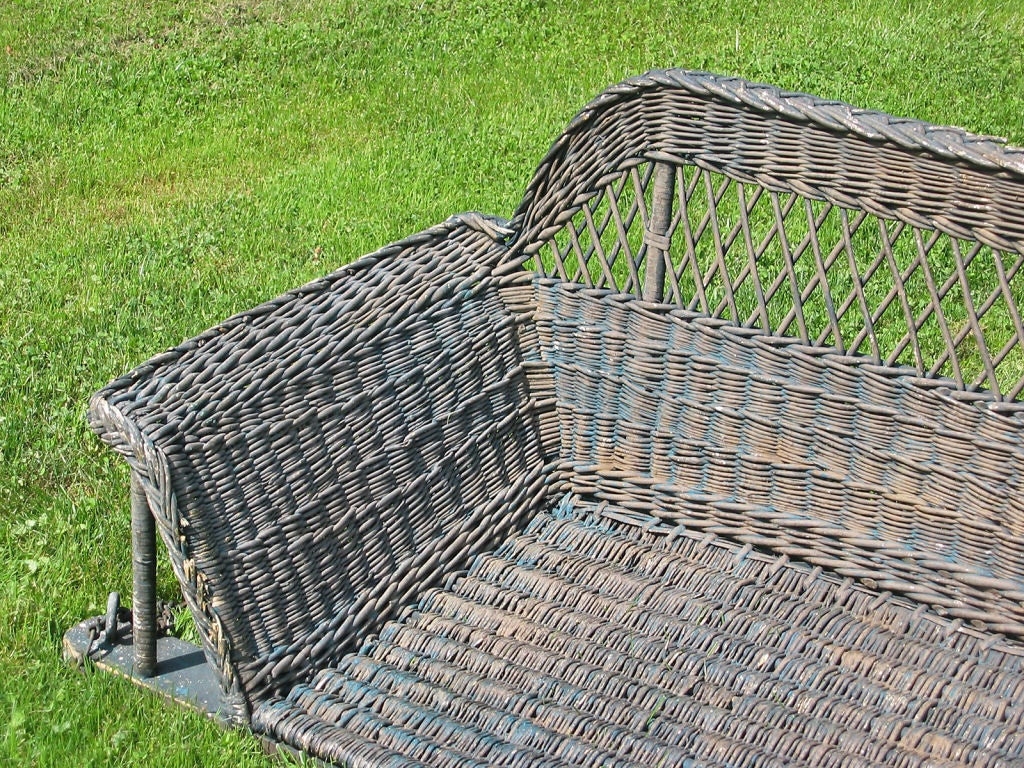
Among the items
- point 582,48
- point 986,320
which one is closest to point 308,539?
point 986,320

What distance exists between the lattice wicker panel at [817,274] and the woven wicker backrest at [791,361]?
0.5 inches

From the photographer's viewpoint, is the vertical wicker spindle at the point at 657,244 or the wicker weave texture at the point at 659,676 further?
the vertical wicker spindle at the point at 657,244

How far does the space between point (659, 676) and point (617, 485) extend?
67 cm

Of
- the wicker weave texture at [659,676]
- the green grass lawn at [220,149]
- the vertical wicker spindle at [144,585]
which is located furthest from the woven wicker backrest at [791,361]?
the green grass lawn at [220,149]

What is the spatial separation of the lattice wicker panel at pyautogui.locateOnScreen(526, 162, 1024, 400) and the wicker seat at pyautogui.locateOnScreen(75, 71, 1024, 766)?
22mm

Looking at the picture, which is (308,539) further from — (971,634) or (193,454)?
(971,634)

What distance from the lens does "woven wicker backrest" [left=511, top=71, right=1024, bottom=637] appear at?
7.64 feet

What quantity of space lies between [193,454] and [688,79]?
130cm

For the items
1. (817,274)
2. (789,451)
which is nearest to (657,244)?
(817,274)

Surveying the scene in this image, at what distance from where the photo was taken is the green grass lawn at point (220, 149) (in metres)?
2.97

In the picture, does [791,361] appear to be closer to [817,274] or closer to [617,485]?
[817,274]

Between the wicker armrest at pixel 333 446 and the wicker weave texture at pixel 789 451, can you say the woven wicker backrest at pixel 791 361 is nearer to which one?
the wicker weave texture at pixel 789 451

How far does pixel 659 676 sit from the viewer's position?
235cm

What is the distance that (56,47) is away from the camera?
7.02 meters
